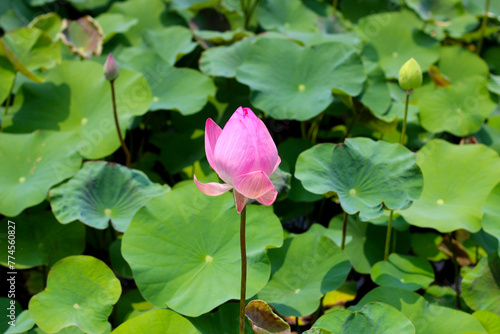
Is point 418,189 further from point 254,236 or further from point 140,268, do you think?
point 140,268

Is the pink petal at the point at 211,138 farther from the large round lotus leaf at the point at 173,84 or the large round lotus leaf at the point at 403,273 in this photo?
the large round lotus leaf at the point at 173,84

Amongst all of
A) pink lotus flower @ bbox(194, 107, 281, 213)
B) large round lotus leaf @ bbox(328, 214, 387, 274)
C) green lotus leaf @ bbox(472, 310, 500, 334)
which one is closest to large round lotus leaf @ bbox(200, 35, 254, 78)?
large round lotus leaf @ bbox(328, 214, 387, 274)

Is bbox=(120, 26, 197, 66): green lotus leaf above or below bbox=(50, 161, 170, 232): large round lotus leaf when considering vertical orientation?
above

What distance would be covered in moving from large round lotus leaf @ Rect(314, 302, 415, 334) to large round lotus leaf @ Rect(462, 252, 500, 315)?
0.34 m

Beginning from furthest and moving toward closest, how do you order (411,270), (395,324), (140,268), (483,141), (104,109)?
(483,141), (104,109), (411,270), (140,268), (395,324)

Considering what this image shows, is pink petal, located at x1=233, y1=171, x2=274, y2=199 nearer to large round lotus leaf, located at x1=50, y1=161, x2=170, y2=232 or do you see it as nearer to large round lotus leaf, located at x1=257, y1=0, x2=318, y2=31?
large round lotus leaf, located at x1=50, y1=161, x2=170, y2=232

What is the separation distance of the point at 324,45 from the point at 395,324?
1157 mm

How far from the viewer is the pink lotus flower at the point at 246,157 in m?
0.83

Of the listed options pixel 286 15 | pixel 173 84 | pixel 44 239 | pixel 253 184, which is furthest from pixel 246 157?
pixel 286 15

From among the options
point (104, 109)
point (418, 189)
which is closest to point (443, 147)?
point (418, 189)

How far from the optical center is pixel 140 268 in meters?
1.21

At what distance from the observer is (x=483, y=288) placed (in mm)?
1309

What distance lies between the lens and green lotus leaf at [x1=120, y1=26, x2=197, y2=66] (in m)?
2.11

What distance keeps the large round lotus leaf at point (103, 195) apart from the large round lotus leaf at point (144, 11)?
1.21 m
